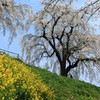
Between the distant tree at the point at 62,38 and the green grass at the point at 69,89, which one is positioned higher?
the distant tree at the point at 62,38

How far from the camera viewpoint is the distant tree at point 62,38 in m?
31.4

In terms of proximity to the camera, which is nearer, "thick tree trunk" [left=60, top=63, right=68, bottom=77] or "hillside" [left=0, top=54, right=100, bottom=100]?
"hillside" [left=0, top=54, right=100, bottom=100]

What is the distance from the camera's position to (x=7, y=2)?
2845 cm

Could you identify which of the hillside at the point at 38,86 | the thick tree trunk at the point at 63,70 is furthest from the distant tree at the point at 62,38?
the hillside at the point at 38,86

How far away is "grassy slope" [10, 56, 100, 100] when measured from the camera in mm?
15275

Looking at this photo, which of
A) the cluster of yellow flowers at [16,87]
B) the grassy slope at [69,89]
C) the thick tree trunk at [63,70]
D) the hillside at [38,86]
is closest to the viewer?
the cluster of yellow flowers at [16,87]

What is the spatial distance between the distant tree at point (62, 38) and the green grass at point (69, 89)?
1188 centimetres

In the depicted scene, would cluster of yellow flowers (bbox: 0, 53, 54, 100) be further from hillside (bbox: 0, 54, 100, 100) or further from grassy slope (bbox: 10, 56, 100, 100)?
grassy slope (bbox: 10, 56, 100, 100)

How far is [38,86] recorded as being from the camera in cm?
1152

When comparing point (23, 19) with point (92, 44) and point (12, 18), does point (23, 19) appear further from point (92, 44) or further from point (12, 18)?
point (92, 44)

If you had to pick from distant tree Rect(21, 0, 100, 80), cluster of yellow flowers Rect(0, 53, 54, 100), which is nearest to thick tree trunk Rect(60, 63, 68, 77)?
distant tree Rect(21, 0, 100, 80)

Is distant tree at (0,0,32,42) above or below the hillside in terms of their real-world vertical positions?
above

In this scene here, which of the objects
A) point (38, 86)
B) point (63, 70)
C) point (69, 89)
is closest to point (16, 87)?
point (38, 86)

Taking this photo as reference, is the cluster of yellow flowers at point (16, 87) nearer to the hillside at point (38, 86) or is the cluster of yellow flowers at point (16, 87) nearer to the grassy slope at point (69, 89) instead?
the hillside at point (38, 86)
